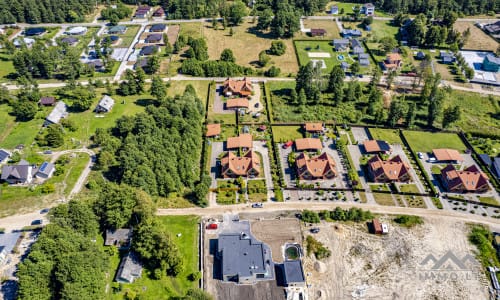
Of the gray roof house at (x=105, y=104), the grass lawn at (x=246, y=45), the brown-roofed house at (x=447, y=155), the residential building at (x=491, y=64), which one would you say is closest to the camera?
the brown-roofed house at (x=447, y=155)

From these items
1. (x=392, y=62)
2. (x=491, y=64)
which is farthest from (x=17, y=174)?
(x=491, y=64)

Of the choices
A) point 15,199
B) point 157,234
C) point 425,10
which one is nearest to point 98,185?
point 15,199

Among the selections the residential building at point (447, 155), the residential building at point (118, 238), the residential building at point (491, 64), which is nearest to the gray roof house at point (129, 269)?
the residential building at point (118, 238)

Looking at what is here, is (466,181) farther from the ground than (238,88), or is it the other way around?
(238,88)

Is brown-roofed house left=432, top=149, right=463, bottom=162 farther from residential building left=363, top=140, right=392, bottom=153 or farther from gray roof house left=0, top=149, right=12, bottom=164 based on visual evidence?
gray roof house left=0, top=149, right=12, bottom=164

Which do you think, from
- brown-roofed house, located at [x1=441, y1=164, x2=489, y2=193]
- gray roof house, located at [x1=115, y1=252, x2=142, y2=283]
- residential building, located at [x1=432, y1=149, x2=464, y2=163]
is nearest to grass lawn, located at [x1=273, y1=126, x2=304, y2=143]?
residential building, located at [x1=432, y1=149, x2=464, y2=163]

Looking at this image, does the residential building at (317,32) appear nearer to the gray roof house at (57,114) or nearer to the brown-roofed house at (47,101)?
the gray roof house at (57,114)

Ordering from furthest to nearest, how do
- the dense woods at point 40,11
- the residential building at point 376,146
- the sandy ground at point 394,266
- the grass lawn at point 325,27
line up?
the dense woods at point 40,11 < the grass lawn at point 325,27 < the residential building at point 376,146 < the sandy ground at point 394,266

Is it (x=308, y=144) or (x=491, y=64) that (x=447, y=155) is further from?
(x=491, y=64)
